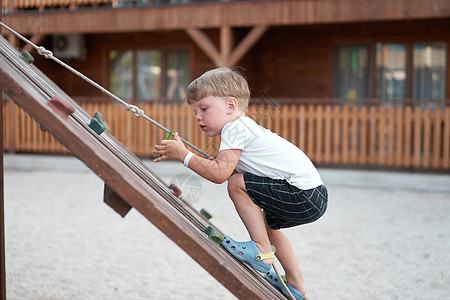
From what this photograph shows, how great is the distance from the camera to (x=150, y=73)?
575 inches

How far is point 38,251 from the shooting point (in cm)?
525

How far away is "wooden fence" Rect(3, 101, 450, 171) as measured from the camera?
9680 mm

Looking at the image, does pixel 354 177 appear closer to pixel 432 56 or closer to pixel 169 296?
pixel 432 56

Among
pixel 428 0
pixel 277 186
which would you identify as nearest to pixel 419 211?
pixel 428 0

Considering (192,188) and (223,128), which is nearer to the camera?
(223,128)

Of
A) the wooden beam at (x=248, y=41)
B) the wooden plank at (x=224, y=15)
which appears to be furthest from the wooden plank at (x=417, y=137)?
the wooden beam at (x=248, y=41)

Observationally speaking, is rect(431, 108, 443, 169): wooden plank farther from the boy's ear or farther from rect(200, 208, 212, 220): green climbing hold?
the boy's ear

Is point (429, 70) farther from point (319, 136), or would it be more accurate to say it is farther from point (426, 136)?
point (319, 136)

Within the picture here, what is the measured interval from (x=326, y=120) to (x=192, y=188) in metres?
7.66

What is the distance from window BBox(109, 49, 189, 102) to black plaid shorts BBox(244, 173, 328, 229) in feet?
38.9

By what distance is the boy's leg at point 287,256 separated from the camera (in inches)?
103

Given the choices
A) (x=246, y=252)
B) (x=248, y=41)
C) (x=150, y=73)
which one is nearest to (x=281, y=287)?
(x=246, y=252)

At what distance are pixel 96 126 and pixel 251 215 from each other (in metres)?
0.79

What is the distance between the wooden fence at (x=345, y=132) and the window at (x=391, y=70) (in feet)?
5.95
